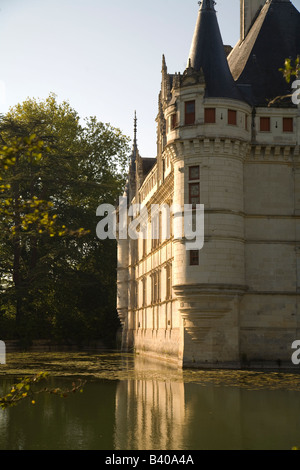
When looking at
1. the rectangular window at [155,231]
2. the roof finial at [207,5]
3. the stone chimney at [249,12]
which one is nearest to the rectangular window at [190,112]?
the roof finial at [207,5]

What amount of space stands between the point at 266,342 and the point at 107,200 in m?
28.1

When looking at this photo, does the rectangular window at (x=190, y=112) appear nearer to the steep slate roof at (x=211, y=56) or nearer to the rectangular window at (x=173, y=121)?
the rectangular window at (x=173, y=121)

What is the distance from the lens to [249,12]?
32500 mm

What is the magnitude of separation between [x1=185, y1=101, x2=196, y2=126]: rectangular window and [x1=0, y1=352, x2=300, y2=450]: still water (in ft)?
32.1

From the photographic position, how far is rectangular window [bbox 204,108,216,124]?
25.8 m

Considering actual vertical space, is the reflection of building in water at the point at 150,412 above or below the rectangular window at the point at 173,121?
below

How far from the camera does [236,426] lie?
1262cm

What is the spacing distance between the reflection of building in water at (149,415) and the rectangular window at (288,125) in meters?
12.0

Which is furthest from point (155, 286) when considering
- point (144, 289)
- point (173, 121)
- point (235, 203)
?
point (173, 121)

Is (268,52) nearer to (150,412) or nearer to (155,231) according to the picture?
(155,231)

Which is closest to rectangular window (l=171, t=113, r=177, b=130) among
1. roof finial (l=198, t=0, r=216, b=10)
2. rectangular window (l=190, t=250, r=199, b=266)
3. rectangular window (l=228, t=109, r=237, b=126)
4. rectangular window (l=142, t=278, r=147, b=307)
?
rectangular window (l=228, t=109, r=237, b=126)

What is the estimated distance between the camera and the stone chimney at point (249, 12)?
32341 millimetres

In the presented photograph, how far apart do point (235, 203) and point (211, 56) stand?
6.36 m

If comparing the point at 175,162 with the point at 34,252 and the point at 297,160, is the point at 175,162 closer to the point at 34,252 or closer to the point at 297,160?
the point at 297,160
